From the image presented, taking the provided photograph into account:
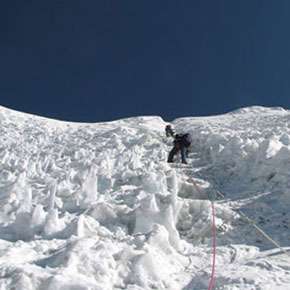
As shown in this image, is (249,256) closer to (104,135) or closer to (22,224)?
(22,224)

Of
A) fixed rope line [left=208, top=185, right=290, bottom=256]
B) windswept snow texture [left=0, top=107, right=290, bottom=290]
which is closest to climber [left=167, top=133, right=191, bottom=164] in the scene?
windswept snow texture [left=0, top=107, right=290, bottom=290]

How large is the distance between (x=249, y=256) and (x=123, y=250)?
2.08 meters

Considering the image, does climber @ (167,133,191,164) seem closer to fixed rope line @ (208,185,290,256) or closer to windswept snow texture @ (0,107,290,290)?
windswept snow texture @ (0,107,290,290)

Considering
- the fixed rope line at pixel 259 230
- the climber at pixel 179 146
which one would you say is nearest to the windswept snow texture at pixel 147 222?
the fixed rope line at pixel 259 230

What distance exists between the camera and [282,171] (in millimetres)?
10820

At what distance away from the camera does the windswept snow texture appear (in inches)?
254

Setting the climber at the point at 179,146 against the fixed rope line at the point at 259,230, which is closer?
the fixed rope line at the point at 259,230

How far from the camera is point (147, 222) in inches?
323

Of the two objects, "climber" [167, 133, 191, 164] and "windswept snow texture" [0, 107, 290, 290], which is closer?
"windswept snow texture" [0, 107, 290, 290]

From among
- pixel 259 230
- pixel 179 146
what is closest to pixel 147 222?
pixel 259 230

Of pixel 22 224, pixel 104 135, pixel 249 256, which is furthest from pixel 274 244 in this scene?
pixel 104 135

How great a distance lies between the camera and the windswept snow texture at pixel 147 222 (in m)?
6.44

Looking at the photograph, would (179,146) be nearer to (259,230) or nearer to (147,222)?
(259,230)

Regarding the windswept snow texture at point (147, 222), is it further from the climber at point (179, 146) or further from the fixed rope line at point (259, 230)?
the climber at point (179, 146)
